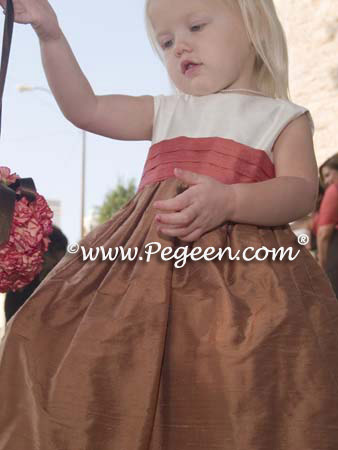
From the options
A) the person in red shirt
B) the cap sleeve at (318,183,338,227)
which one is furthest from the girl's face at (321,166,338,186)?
the cap sleeve at (318,183,338,227)

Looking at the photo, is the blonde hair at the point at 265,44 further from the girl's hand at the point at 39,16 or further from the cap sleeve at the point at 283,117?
the girl's hand at the point at 39,16

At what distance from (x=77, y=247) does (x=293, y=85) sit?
6.10m

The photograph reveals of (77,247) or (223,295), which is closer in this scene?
(223,295)

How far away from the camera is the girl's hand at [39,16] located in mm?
1450

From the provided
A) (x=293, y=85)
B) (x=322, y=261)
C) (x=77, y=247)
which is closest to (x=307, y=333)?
(x=77, y=247)

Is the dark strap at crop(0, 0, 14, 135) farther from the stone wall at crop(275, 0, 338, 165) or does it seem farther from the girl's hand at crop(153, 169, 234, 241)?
the stone wall at crop(275, 0, 338, 165)

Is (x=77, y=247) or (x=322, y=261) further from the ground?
(x=322, y=261)

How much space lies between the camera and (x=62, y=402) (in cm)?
122

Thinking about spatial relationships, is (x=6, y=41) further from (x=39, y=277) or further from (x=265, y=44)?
(x=39, y=277)

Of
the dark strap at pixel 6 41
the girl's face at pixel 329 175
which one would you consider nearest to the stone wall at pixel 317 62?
the girl's face at pixel 329 175

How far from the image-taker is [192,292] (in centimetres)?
133

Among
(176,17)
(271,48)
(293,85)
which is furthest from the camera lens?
(293,85)

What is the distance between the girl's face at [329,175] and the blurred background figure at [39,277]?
8.58 feet

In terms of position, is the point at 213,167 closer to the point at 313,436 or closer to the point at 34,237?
the point at 34,237
